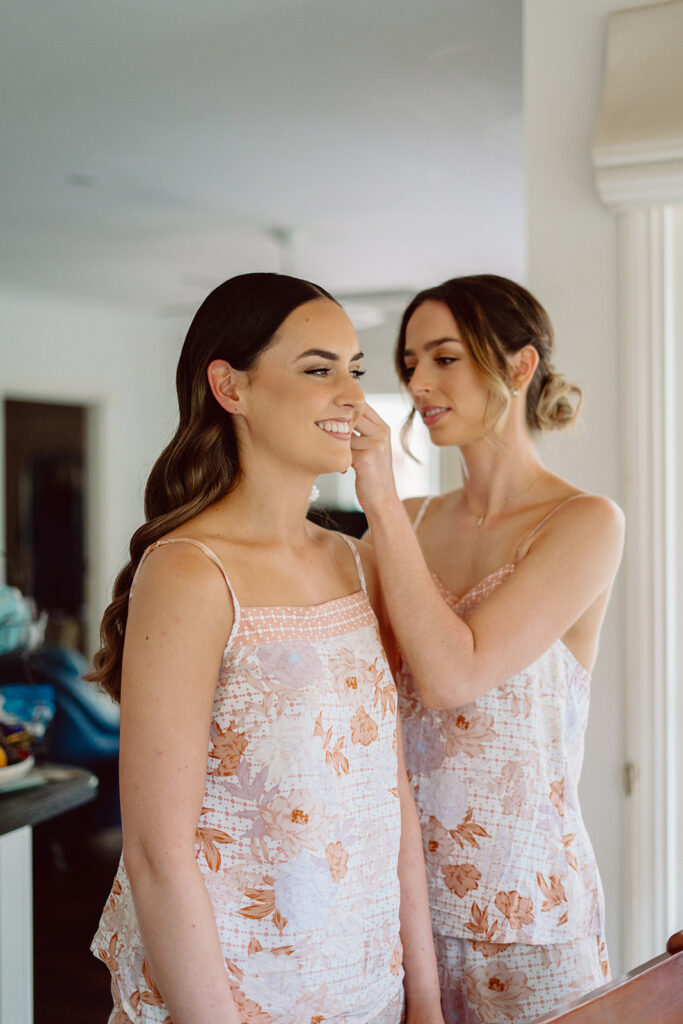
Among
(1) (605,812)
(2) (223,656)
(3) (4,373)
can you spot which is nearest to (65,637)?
(3) (4,373)

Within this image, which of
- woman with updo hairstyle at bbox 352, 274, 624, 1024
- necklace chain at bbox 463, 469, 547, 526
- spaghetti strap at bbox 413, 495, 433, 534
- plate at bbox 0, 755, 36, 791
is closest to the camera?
woman with updo hairstyle at bbox 352, 274, 624, 1024

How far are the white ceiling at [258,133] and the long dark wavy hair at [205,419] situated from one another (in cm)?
140

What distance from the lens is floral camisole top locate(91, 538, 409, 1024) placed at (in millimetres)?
1243

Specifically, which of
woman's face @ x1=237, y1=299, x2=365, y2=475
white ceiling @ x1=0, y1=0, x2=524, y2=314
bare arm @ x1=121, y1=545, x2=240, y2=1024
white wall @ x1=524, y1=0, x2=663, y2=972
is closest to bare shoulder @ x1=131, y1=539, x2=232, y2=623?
bare arm @ x1=121, y1=545, x2=240, y2=1024

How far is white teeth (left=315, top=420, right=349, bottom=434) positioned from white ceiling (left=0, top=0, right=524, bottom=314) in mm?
1530

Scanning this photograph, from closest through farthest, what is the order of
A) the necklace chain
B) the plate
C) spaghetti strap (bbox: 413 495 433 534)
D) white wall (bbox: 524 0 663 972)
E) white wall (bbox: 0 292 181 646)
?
the necklace chain → spaghetti strap (bbox: 413 495 433 534) → white wall (bbox: 524 0 663 972) → the plate → white wall (bbox: 0 292 181 646)

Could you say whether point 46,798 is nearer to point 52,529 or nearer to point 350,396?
point 350,396

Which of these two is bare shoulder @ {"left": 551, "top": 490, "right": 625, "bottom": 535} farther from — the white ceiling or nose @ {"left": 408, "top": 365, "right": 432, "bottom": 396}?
the white ceiling

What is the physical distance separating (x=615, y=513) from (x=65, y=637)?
636 cm

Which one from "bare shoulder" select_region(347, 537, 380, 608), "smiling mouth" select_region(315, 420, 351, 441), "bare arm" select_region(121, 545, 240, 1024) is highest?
"smiling mouth" select_region(315, 420, 351, 441)

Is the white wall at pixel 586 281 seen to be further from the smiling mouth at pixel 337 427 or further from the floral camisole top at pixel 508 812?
the smiling mouth at pixel 337 427

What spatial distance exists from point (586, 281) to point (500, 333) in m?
0.49

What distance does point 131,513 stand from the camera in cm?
759

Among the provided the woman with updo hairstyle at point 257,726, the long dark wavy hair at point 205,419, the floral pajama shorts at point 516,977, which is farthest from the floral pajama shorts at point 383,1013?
the long dark wavy hair at point 205,419
